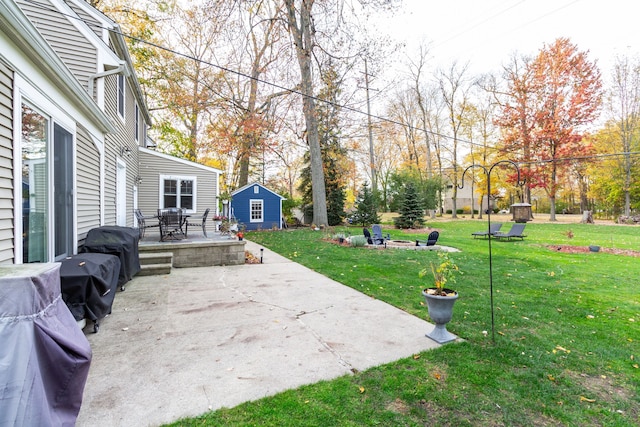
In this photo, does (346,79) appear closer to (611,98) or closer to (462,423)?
(462,423)

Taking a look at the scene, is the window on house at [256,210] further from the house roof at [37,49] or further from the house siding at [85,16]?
the house roof at [37,49]

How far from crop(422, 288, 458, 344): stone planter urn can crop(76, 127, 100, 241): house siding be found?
5.27m

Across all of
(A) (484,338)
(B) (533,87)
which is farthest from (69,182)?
(B) (533,87)

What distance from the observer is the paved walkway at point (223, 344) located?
228 cm

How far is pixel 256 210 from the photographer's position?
18.4 m

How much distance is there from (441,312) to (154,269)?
219 inches

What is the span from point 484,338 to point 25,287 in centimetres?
398

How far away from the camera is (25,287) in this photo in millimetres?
1684

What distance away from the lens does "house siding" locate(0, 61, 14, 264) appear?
263cm

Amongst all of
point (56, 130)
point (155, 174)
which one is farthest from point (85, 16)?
point (155, 174)

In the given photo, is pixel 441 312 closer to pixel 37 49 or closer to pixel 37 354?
pixel 37 354

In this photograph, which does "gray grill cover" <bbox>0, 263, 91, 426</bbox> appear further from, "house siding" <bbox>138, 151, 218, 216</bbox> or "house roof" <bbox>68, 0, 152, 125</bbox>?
"house siding" <bbox>138, 151, 218, 216</bbox>

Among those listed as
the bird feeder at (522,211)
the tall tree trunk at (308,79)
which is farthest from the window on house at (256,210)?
the bird feeder at (522,211)

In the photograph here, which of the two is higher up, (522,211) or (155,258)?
(522,211)
